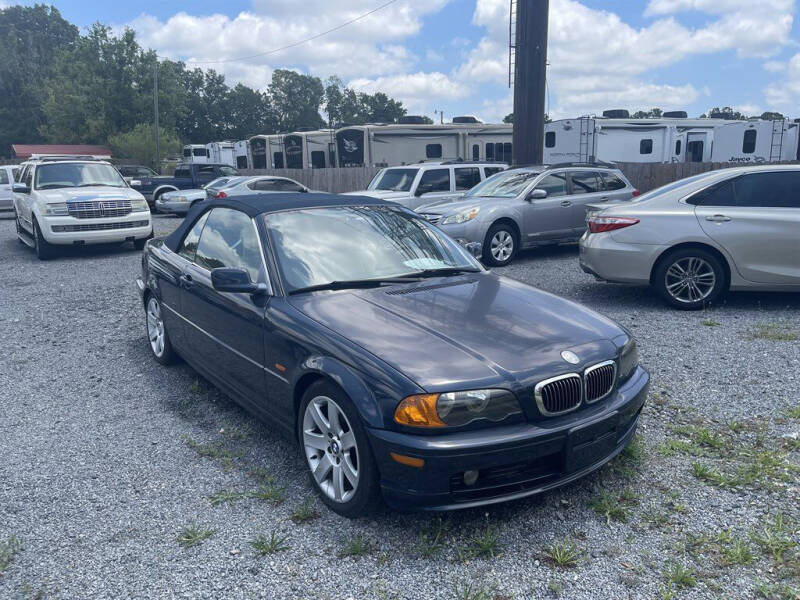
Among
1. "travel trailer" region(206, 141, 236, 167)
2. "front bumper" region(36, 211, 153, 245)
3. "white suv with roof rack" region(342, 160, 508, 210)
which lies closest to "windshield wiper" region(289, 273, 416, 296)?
"white suv with roof rack" region(342, 160, 508, 210)

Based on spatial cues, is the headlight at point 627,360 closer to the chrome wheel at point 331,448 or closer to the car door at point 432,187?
the chrome wheel at point 331,448

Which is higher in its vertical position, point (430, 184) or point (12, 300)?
point (430, 184)

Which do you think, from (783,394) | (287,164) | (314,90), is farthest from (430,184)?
(314,90)

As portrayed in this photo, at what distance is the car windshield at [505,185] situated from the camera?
10992 mm

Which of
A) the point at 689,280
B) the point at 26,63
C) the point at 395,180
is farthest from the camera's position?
the point at 26,63

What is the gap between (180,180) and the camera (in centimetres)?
2353

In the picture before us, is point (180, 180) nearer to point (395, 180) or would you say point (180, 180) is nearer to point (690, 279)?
point (395, 180)

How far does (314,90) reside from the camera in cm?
10600

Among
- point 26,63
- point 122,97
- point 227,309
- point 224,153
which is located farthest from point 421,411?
point 26,63

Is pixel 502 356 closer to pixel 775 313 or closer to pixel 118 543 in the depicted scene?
pixel 118 543

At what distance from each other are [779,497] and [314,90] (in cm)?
10912

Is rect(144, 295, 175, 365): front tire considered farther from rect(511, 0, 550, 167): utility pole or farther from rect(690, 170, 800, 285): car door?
rect(511, 0, 550, 167): utility pole

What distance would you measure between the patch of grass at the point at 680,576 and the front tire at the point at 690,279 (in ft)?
15.8

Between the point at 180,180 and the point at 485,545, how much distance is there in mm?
22656
